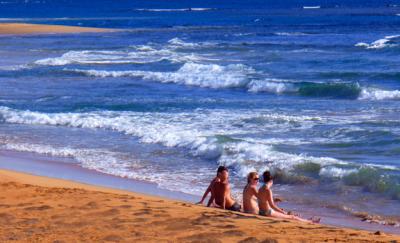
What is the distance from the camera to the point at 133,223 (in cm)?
1022

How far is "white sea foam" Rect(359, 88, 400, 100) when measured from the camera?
2520 centimetres

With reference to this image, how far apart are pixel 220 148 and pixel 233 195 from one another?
353cm

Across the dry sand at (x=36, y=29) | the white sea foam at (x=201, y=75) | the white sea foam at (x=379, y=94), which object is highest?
the dry sand at (x=36, y=29)

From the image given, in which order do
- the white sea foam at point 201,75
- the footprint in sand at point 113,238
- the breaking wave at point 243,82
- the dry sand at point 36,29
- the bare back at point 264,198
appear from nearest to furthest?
the footprint in sand at point 113,238 < the bare back at point 264,198 < the breaking wave at point 243,82 < the white sea foam at point 201,75 < the dry sand at point 36,29

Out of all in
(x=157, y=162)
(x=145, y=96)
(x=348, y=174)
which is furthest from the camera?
(x=145, y=96)

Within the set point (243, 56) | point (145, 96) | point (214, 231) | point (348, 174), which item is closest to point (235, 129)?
point (348, 174)

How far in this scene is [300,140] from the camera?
18.1 metres

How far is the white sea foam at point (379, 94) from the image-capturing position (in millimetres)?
25203

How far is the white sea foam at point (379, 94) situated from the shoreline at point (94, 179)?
11.5 m

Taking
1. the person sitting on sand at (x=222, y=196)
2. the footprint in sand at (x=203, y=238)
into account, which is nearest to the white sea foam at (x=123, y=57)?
the person sitting on sand at (x=222, y=196)

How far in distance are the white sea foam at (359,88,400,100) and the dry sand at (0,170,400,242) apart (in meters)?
14.6

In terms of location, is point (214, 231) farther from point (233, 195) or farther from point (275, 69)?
point (275, 69)

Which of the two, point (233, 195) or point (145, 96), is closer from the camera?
point (233, 195)

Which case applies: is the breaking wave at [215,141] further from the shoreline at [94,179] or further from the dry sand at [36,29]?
the dry sand at [36,29]
